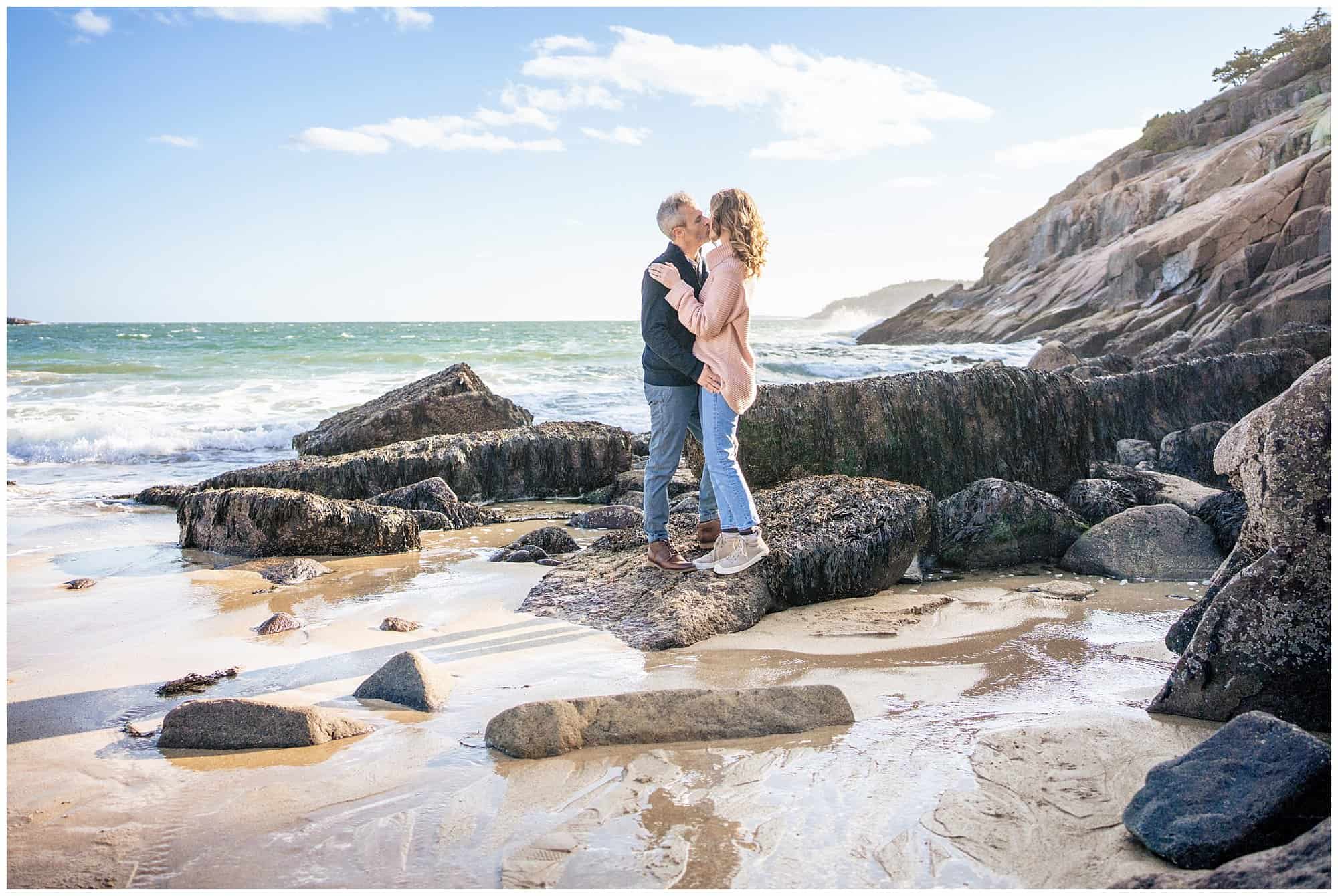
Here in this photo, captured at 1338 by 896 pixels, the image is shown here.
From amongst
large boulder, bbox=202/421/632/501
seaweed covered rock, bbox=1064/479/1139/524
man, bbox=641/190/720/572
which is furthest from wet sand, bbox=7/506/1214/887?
large boulder, bbox=202/421/632/501

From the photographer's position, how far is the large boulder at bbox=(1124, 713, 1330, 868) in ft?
6.29

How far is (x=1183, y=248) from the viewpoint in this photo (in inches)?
950

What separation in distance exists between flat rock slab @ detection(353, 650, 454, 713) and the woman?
1523mm

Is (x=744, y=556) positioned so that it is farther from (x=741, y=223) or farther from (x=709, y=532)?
(x=741, y=223)

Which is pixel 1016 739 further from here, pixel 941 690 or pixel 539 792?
pixel 539 792

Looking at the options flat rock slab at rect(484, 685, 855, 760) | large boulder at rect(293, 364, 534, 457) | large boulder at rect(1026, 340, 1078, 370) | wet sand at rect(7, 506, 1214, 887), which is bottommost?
wet sand at rect(7, 506, 1214, 887)

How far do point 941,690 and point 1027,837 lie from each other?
106cm

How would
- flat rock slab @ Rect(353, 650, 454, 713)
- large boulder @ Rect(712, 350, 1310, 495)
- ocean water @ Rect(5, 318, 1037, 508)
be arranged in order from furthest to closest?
1. ocean water @ Rect(5, 318, 1037, 508)
2. large boulder @ Rect(712, 350, 1310, 495)
3. flat rock slab @ Rect(353, 650, 454, 713)

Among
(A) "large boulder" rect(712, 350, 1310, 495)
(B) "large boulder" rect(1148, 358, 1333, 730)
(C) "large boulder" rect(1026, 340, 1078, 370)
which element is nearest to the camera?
(B) "large boulder" rect(1148, 358, 1333, 730)

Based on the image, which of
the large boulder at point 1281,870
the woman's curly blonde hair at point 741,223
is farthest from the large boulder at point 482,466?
the large boulder at point 1281,870

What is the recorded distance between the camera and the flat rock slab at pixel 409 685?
9.96ft

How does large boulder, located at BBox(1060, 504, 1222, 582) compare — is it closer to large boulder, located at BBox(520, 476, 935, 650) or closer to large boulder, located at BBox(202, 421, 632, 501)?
large boulder, located at BBox(520, 476, 935, 650)

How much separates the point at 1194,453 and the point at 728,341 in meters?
5.48

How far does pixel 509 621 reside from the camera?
13.6ft
